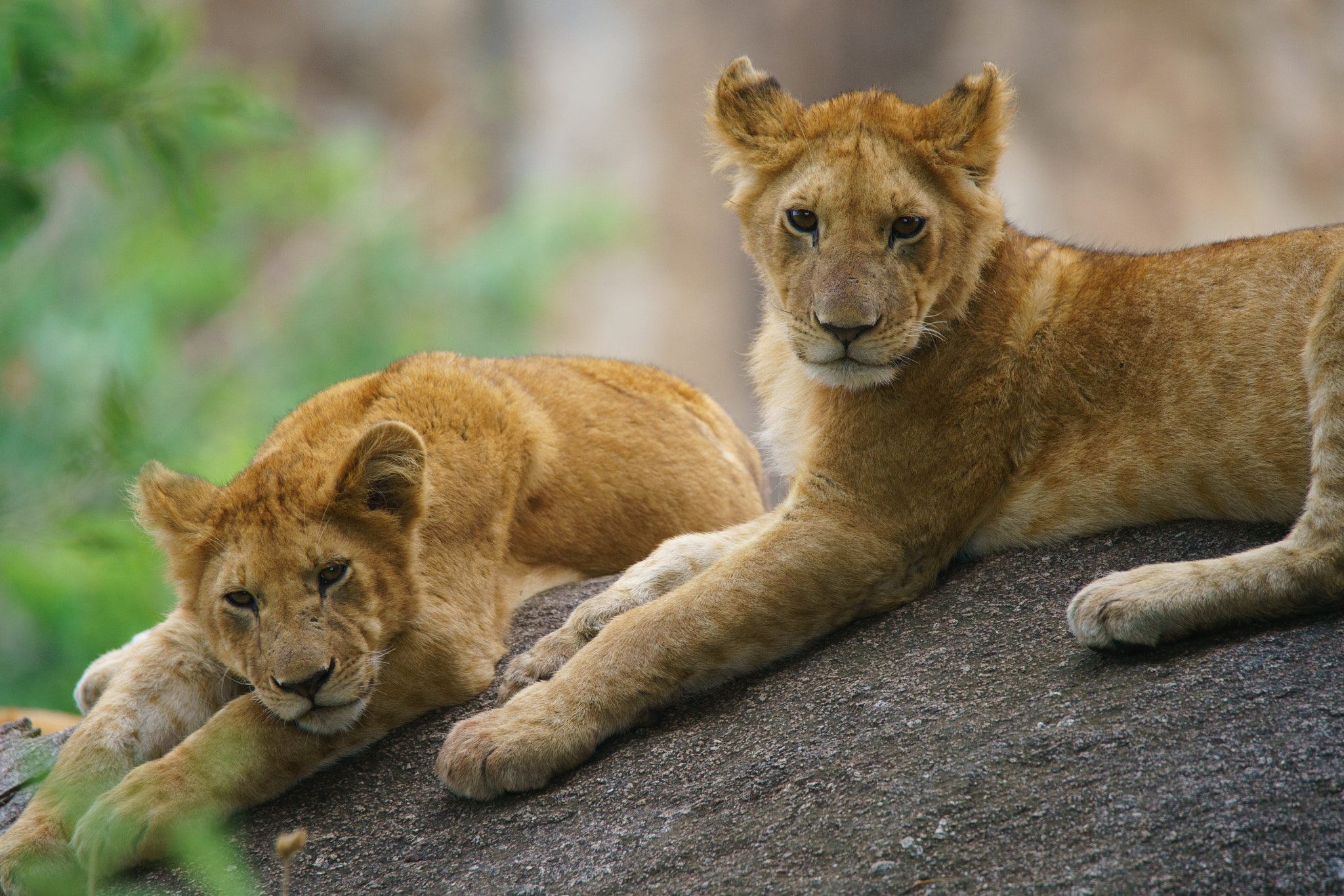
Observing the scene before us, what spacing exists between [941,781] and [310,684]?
1830 millimetres

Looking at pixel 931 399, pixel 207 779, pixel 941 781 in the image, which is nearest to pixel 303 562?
pixel 207 779

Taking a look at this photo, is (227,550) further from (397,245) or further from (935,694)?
(397,245)

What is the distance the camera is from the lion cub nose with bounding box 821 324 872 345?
12.1 ft

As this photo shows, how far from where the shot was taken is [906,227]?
386 cm

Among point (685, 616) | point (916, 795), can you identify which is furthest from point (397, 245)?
point (916, 795)

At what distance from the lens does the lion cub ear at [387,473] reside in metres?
3.59

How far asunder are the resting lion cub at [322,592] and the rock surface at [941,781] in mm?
206

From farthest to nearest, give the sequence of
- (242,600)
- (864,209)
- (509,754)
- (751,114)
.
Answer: (751,114)
(864,209)
(242,600)
(509,754)

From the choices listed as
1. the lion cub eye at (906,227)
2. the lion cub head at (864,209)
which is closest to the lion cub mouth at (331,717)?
the lion cub head at (864,209)

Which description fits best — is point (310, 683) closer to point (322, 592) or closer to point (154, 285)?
point (322, 592)

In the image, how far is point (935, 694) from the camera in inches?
128

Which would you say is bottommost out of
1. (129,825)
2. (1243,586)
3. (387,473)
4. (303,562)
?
(1243,586)

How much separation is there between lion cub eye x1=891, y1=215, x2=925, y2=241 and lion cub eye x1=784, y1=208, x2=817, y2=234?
0.90 feet

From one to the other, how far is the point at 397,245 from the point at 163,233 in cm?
270
